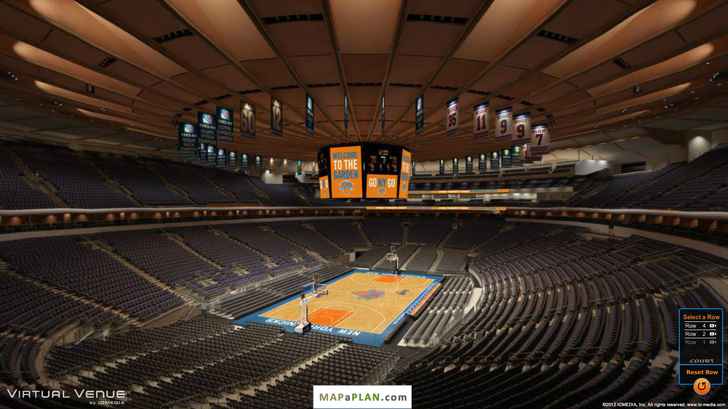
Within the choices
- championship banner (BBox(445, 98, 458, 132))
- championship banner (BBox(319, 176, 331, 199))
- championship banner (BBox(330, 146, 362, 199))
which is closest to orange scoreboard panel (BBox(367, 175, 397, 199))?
championship banner (BBox(330, 146, 362, 199))

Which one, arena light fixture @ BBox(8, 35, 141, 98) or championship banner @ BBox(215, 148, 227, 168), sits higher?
arena light fixture @ BBox(8, 35, 141, 98)

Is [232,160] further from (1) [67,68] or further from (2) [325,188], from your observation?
(1) [67,68]

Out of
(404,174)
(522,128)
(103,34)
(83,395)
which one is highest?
(103,34)

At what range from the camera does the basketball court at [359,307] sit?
17469mm

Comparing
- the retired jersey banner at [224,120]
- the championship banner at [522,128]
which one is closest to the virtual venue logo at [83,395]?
the retired jersey banner at [224,120]

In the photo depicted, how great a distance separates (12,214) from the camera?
16.3 metres

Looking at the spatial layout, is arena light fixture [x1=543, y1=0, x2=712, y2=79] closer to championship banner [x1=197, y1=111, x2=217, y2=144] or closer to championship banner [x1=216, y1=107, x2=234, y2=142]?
championship banner [x1=216, y1=107, x2=234, y2=142]

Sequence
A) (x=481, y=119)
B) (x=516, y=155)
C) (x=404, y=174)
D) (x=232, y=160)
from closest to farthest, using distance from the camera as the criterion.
Answer: (x=481, y=119), (x=516, y=155), (x=404, y=174), (x=232, y=160)

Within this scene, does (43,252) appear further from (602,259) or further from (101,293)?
(602,259)

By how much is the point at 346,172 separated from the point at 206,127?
26.8 ft

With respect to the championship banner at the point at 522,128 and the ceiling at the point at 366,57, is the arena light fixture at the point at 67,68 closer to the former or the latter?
the ceiling at the point at 366,57

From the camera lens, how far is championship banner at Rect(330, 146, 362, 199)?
1845 centimetres

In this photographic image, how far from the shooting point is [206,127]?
42.2ft

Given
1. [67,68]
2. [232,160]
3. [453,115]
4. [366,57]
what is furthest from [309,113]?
[232,160]
